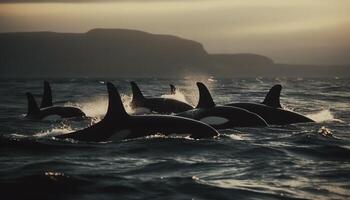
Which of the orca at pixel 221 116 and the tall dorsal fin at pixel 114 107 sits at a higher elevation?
the tall dorsal fin at pixel 114 107

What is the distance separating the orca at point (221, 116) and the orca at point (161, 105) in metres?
4.59

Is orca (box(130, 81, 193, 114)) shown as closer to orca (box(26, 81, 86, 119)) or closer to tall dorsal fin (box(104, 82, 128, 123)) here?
orca (box(26, 81, 86, 119))

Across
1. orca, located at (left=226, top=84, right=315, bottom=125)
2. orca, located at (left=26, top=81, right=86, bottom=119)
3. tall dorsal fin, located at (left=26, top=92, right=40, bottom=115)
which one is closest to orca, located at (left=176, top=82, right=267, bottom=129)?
orca, located at (left=226, top=84, right=315, bottom=125)

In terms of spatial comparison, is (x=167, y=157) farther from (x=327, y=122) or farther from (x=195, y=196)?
(x=327, y=122)

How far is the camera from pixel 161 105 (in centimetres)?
2320

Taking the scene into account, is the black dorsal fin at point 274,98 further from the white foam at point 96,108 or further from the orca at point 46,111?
the orca at point 46,111

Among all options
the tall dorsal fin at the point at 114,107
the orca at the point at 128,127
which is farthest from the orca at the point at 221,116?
the tall dorsal fin at the point at 114,107

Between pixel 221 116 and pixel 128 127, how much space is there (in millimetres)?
3915

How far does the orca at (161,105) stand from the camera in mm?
22750

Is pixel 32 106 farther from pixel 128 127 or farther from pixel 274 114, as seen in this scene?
pixel 128 127

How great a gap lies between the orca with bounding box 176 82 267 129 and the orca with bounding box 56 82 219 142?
2475 millimetres

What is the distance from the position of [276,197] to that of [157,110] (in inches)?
557

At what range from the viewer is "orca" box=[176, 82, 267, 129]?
17.4 metres

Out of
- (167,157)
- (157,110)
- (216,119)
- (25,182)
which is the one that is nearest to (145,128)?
(167,157)
